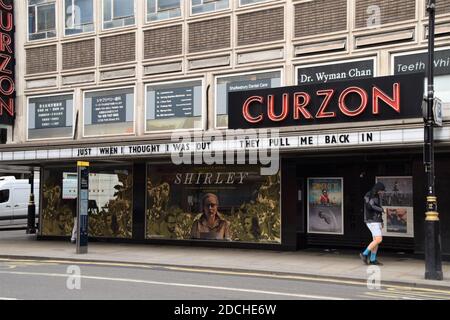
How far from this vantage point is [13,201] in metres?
29.0

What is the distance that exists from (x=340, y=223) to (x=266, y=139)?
4.28 meters

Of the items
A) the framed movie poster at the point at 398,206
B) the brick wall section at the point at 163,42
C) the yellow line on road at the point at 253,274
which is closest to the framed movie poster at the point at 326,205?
the framed movie poster at the point at 398,206

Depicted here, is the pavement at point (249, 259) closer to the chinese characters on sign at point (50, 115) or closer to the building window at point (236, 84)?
the building window at point (236, 84)

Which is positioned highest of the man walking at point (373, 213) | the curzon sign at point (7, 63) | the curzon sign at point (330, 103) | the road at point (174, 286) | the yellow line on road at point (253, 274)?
the curzon sign at point (7, 63)

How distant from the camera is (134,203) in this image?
63.5 ft

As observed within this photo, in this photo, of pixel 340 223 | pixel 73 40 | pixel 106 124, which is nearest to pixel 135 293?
pixel 340 223

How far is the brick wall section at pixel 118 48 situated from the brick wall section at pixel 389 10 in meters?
7.52

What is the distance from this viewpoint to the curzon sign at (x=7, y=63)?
68.6ft

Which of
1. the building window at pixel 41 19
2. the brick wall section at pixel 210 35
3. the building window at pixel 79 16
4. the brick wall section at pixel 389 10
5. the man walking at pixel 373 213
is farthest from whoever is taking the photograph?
the building window at pixel 41 19

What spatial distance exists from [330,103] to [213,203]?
537 cm

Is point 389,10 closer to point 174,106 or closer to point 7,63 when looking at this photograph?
point 174,106

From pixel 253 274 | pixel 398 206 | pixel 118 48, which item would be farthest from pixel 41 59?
pixel 398 206

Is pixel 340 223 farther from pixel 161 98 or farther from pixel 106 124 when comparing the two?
pixel 106 124
